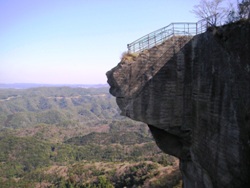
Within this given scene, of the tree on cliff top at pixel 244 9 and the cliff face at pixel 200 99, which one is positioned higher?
the tree on cliff top at pixel 244 9

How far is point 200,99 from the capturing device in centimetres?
1334

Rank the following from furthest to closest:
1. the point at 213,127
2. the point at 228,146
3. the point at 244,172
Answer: the point at 213,127
the point at 228,146
the point at 244,172

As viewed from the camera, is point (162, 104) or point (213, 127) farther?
point (162, 104)

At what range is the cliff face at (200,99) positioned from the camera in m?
10.4

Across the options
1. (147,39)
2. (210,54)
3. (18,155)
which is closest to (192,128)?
(210,54)

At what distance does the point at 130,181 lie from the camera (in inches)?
2638

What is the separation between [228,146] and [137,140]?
162 m

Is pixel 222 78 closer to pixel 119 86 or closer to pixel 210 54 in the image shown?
pixel 210 54

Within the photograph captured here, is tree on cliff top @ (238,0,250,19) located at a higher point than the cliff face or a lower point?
higher

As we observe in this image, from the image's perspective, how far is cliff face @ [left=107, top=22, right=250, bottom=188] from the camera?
1042 centimetres

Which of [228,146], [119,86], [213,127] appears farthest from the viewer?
[119,86]

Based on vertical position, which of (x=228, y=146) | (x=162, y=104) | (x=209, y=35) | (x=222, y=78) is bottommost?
(x=228, y=146)

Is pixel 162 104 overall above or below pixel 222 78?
below

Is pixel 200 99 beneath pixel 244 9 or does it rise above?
beneath
